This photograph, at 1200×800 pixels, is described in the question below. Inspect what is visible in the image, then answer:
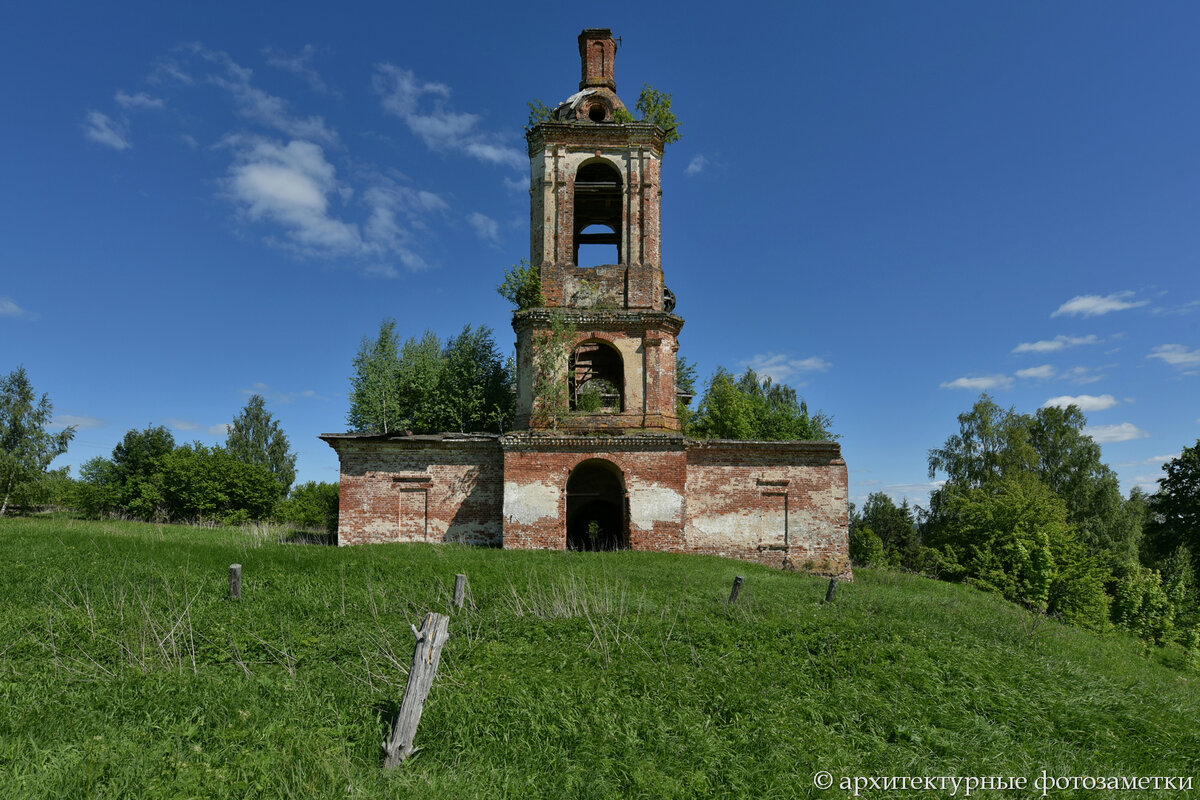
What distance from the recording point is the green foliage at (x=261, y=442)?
174 ft

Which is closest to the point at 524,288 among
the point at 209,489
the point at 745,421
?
the point at 745,421

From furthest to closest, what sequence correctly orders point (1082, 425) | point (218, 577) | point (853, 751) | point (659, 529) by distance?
point (1082, 425), point (659, 529), point (218, 577), point (853, 751)

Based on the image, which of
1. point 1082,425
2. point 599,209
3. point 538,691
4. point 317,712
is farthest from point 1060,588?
point 317,712

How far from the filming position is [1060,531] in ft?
80.9

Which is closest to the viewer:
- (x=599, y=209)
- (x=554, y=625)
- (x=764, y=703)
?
(x=764, y=703)

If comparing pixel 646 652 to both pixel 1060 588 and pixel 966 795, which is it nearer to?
pixel 966 795

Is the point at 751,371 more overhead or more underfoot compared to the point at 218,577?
more overhead

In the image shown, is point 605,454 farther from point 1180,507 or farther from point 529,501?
point 1180,507

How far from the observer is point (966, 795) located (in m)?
4.77

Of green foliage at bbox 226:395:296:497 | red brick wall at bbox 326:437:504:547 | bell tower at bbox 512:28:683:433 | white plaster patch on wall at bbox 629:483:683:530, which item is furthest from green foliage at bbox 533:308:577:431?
green foliage at bbox 226:395:296:497

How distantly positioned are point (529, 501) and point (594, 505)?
15.4 feet

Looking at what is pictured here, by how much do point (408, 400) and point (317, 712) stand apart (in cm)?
2336

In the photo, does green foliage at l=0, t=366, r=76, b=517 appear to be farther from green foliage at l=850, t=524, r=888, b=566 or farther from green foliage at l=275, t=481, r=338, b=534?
green foliage at l=850, t=524, r=888, b=566

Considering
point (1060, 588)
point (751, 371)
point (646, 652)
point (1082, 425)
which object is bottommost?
point (1060, 588)
